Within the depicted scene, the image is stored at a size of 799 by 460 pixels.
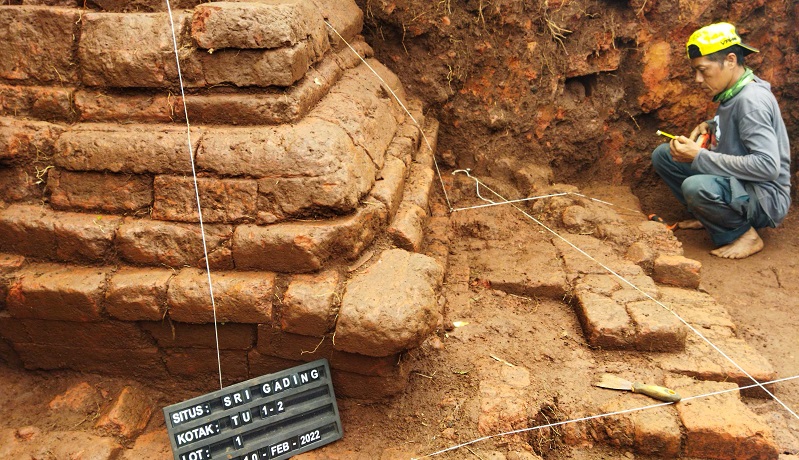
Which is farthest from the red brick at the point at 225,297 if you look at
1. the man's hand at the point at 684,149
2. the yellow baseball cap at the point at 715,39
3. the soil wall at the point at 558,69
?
the yellow baseball cap at the point at 715,39

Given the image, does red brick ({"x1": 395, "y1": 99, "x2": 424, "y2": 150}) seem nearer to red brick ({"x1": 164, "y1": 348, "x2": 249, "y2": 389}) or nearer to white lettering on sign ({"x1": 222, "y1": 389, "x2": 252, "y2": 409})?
red brick ({"x1": 164, "y1": 348, "x2": 249, "y2": 389})

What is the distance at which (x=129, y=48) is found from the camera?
334 cm

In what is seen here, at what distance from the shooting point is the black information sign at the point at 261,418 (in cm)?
295

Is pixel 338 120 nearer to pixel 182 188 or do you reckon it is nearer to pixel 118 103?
pixel 182 188

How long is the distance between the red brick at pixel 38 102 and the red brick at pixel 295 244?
117cm

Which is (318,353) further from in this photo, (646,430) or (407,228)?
(646,430)

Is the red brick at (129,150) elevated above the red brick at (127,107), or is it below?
below

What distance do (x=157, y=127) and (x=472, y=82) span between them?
2.53m

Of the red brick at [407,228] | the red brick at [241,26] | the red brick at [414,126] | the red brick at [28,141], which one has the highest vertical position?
the red brick at [241,26]

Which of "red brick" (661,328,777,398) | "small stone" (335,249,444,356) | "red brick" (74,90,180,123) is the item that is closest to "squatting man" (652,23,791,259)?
"red brick" (661,328,777,398)

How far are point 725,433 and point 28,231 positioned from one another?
3516 millimetres

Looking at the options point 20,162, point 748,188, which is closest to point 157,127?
point 20,162

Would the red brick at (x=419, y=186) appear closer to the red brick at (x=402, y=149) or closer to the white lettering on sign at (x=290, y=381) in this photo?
the red brick at (x=402, y=149)

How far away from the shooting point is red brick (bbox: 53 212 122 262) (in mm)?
3297
